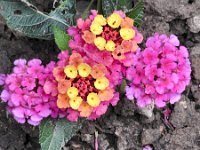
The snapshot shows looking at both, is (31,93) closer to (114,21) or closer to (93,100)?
(93,100)

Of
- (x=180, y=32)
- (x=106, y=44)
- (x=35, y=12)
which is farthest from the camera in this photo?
(x=180, y=32)

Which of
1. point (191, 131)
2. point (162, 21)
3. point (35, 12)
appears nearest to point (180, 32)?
point (162, 21)

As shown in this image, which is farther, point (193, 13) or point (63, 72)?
point (193, 13)

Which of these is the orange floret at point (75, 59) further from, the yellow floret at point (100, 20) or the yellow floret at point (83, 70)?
the yellow floret at point (100, 20)

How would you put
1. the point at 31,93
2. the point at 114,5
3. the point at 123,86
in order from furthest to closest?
1. the point at 114,5
2. the point at 123,86
3. the point at 31,93

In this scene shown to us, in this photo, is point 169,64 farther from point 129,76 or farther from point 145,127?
point 145,127

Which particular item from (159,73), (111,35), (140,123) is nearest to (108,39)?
(111,35)
